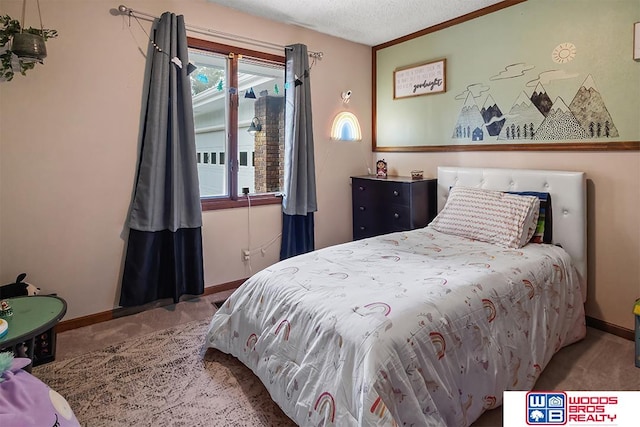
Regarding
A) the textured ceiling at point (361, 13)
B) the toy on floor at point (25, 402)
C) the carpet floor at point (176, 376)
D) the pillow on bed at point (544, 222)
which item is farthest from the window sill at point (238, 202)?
the pillow on bed at point (544, 222)

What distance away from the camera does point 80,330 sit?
8.76ft

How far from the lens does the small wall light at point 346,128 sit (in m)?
4.01

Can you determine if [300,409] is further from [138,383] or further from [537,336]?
[537,336]

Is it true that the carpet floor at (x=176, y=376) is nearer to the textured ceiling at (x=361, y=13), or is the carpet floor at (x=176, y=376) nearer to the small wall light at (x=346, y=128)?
the small wall light at (x=346, y=128)

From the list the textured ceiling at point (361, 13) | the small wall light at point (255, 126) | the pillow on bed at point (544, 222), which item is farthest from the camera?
the small wall light at point (255, 126)

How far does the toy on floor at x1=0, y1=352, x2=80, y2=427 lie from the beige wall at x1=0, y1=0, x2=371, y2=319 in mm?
1302

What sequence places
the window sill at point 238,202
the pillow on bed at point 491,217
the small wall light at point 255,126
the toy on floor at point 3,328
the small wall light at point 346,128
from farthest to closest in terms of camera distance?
the small wall light at point 346,128 < the small wall light at point 255,126 < the window sill at point 238,202 < the pillow on bed at point 491,217 < the toy on floor at point 3,328

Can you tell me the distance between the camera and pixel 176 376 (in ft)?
6.88

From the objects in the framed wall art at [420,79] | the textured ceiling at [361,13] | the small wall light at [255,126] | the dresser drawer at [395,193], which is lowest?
the dresser drawer at [395,193]

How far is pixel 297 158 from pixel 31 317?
2322 mm

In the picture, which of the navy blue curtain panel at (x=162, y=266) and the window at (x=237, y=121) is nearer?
the navy blue curtain panel at (x=162, y=266)

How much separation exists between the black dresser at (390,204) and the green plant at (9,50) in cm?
276

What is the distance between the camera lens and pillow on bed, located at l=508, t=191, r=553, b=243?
2652 mm

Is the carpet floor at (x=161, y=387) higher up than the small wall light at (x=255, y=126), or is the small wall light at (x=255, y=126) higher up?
the small wall light at (x=255, y=126)
